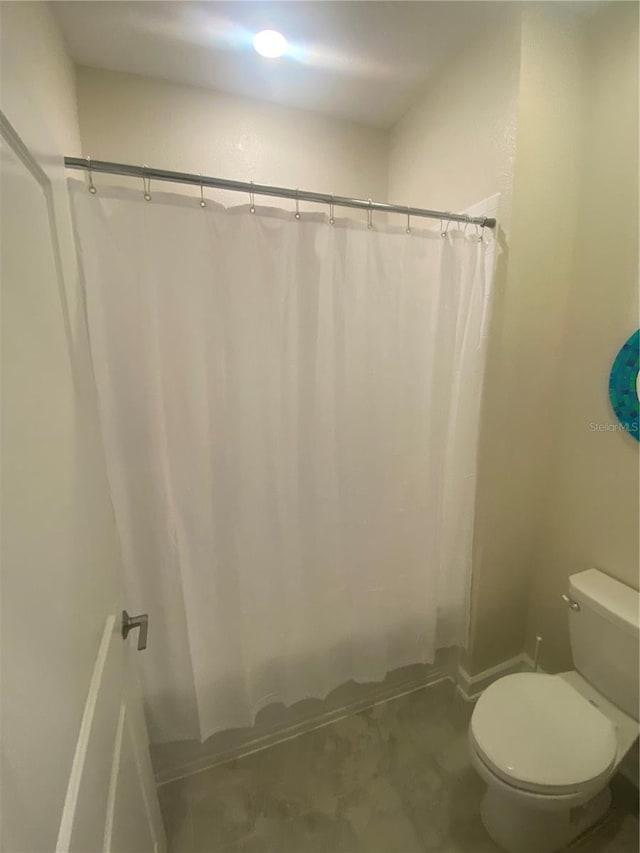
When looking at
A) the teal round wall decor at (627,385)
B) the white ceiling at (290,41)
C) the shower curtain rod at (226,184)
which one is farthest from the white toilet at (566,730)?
the white ceiling at (290,41)

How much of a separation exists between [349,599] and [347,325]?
1.00 metres

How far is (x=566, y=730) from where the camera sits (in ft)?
3.85

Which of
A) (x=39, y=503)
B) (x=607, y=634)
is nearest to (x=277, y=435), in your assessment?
(x=39, y=503)

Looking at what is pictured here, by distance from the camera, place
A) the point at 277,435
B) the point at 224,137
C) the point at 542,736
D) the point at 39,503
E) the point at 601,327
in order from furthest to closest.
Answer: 1. the point at 224,137
2. the point at 601,327
3. the point at 277,435
4. the point at 542,736
5. the point at 39,503

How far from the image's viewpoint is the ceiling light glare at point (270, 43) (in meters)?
1.29

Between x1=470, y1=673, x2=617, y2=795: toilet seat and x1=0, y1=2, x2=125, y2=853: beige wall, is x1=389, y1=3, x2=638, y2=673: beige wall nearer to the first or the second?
x1=470, y1=673, x2=617, y2=795: toilet seat

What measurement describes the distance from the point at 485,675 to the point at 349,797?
763 mm

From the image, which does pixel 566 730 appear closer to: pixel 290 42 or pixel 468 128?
pixel 468 128

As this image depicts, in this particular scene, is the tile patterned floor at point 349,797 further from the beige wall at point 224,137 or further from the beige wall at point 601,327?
the beige wall at point 224,137

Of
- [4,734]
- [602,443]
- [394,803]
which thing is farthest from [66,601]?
[602,443]

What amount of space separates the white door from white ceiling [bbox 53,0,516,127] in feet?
3.29

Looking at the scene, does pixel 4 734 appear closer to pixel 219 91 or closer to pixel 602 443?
pixel 602 443

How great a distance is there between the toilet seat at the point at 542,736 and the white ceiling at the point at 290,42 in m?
2.20

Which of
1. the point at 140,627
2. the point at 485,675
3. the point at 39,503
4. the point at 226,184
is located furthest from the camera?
the point at 485,675
